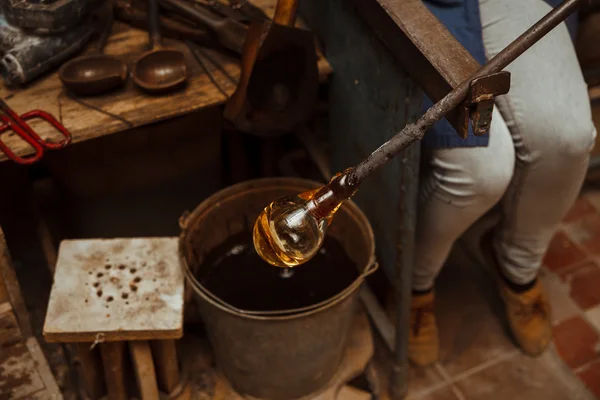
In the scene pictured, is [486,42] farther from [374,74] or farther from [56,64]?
[56,64]

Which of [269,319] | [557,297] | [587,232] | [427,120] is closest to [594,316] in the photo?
[557,297]

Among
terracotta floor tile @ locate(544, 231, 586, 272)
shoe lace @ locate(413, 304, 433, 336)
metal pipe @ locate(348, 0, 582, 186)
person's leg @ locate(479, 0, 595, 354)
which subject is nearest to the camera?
metal pipe @ locate(348, 0, 582, 186)

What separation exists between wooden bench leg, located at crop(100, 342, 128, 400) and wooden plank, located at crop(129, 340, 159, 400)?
1.2 inches

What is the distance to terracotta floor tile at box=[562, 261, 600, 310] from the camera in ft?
8.72

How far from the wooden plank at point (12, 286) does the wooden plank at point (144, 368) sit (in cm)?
30

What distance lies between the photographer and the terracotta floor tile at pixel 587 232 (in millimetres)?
2836

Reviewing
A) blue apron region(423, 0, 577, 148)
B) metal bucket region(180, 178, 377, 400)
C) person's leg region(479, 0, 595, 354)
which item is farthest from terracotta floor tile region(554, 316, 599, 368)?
blue apron region(423, 0, 577, 148)

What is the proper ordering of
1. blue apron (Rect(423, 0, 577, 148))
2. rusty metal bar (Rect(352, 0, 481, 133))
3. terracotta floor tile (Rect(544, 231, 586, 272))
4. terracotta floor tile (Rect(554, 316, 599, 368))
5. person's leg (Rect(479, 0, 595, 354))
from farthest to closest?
1. terracotta floor tile (Rect(544, 231, 586, 272))
2. terracotta floor tile (Rect(554, 316, 599, 368))
3. person's leg (Rect(479, 0, 595, 354))
4. blue apron (Rect(423, 0, 577, 148))
5. rusty metal bar (Rect(352, 0, 481, 133))

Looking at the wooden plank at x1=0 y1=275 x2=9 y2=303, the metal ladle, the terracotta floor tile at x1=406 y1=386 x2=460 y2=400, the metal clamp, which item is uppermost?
the metal clamp

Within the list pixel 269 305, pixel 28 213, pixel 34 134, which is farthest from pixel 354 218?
pixel 28 213

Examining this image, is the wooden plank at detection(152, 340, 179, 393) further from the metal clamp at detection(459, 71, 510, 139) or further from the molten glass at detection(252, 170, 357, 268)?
the metal clamp at detection(459, 71, 510, 139)

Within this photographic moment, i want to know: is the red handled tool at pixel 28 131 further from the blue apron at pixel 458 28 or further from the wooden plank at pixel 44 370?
Answer: the blue apron at pixel 458 28

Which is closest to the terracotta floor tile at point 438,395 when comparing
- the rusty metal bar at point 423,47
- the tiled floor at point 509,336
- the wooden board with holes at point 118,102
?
the tiled floor at point 509,336

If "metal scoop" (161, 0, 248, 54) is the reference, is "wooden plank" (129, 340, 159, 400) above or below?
below
